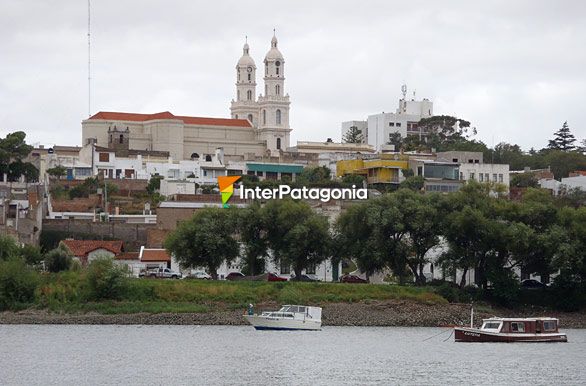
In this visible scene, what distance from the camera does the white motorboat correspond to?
71.6m

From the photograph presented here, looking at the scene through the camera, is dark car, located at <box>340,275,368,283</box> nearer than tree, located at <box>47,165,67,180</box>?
Yes

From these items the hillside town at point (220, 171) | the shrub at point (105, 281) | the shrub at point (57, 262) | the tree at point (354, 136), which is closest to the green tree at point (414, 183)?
the hillside town at point (220, 171)

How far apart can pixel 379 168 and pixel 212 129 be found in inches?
1492

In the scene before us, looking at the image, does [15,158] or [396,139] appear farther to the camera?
[396,139]

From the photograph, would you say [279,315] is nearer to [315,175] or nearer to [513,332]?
[513,332]

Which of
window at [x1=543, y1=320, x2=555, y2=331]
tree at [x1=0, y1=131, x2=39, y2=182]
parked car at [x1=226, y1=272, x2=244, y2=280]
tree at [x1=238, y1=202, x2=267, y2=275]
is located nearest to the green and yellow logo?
tree at [x1=0, y1=131, x2=39, y2=182]

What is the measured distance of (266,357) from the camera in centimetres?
5912

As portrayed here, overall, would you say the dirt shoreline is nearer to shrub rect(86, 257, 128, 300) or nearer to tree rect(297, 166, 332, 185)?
shrub rect(86, 257, 128, 300)

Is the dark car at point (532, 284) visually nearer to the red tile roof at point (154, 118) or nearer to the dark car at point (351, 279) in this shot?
the dark car at point (351, 279)

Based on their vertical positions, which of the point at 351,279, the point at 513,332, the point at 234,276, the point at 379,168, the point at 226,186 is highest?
the point at 379,168

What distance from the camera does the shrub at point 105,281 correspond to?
75.3 meters

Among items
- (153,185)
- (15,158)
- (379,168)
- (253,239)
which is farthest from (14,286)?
(379,168)

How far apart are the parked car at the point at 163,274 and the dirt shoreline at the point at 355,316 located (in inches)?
416

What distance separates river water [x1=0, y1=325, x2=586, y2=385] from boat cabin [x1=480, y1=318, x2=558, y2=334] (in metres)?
1.03
